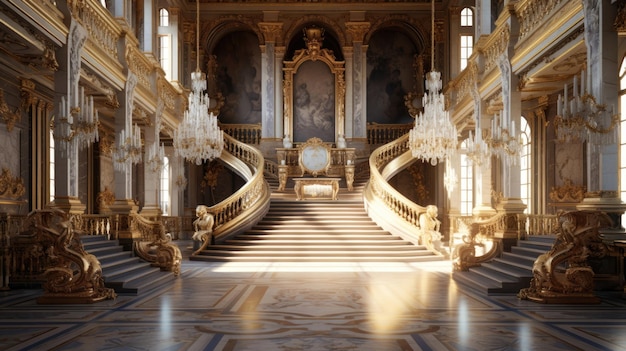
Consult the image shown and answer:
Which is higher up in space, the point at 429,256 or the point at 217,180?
the point at 217,180

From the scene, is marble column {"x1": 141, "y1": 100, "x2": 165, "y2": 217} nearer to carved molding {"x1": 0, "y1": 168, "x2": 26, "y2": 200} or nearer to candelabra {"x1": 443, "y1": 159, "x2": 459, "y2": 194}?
carved molding {"x1": 0, "y1": 168, "x2": 26, "y2": 200}

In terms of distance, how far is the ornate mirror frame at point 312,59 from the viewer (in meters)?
24.7

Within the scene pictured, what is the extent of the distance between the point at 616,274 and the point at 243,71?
62.7ft

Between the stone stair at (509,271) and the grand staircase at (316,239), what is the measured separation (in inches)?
148

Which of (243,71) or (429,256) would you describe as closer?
(429,256)

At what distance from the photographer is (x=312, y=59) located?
24.9 meters

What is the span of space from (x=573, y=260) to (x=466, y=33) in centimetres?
1547

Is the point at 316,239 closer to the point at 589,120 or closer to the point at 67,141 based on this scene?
the point at 67,141

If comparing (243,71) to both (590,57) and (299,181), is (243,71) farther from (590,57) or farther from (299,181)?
(590,57)

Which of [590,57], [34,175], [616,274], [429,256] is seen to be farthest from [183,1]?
[616,274]

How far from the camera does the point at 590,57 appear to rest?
30.8 ft

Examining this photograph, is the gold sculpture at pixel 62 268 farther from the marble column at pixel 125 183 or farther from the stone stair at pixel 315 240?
the stone stair at pixel 315 240

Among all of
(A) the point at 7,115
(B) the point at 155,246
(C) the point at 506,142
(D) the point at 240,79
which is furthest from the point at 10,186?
(D) the point at 240,79

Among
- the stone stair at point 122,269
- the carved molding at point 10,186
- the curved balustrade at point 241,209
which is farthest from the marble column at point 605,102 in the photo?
the carved molding at point 10,186
